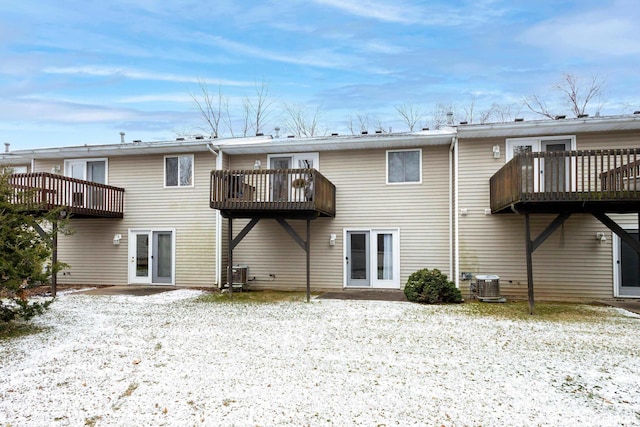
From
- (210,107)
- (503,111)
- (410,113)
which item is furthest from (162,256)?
(503,111)

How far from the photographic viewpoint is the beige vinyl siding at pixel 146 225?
13250mm

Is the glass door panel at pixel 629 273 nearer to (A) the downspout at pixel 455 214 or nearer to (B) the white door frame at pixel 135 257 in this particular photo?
(A) the downspout at pixel 455 214

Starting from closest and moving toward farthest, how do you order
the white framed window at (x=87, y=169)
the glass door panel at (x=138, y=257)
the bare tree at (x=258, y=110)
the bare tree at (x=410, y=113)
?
the glass door panel at (x=138, y=257) < the white framed window at (x=87, y=169) < the bare tree at (x=410, y=113) < the bare tree at (x=258, y=110)

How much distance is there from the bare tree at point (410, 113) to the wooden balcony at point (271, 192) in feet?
49.1

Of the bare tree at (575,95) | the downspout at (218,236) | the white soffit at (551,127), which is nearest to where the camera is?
the white soffit at (551,127)

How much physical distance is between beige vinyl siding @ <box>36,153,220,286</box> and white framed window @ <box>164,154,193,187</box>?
162 mm

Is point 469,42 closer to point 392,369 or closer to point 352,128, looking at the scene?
point 352,128

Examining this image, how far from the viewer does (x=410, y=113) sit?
80.6ft

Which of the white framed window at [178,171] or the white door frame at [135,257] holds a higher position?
the white framed window at [178,171]

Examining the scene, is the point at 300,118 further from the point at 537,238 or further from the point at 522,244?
the point at 537,238

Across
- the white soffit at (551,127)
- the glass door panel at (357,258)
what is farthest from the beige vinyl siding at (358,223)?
the white soffit at (551,127)

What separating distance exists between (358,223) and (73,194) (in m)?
8.26

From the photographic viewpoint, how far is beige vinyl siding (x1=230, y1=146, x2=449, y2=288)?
477 inches

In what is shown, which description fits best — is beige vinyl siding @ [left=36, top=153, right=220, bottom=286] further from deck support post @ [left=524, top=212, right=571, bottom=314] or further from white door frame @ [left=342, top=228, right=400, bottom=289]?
deck support post @ [left=524, top=212, right=571, bottom=314]
